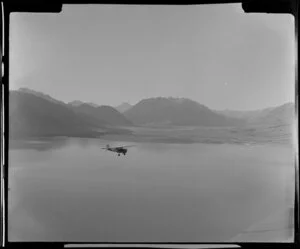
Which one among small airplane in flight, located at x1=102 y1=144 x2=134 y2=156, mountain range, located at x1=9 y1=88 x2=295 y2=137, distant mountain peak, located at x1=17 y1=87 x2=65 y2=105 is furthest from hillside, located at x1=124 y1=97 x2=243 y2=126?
distant mountain peak, located at x1=17 y1=87 x2=65 y2=105

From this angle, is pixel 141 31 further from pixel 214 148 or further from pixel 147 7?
pixel 214 148

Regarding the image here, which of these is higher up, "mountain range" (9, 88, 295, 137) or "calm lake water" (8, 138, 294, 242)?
"mountain range" (9, 88, 295, 137)

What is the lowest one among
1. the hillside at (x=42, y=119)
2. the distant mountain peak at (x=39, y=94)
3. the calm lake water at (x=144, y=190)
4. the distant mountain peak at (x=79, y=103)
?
the calm lake water at (x=144, y=190)

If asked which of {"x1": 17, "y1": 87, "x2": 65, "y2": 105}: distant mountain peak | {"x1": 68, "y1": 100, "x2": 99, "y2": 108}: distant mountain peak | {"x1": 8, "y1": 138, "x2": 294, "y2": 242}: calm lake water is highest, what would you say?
{"x1": 17, "y1": 87, "x2": 65, "y2": 105}: distant mountain peak

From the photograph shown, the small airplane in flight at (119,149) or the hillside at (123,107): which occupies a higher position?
the hillside at (123,107)

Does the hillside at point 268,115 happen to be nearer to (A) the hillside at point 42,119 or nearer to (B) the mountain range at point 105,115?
(B) the mountain range at point 105,115

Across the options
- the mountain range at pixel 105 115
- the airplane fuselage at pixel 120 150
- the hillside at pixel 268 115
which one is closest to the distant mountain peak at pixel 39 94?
the mountain range at pixel 105 115

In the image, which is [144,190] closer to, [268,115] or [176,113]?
[176,113]

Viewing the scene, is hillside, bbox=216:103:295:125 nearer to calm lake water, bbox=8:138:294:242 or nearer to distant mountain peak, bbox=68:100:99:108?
calm lake water, bbox=8:138:294:242
